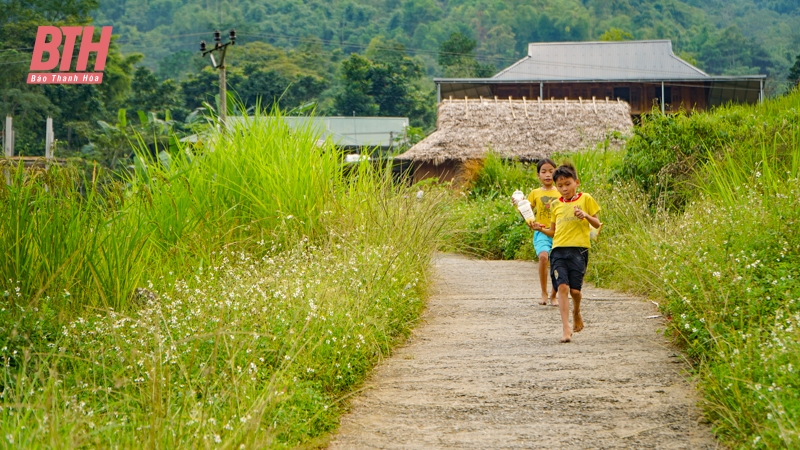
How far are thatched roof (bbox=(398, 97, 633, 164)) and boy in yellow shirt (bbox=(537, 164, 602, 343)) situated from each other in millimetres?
17467

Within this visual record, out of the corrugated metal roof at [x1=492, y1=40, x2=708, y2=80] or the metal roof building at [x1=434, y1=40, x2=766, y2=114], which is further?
the corrugated metal roof at [x1=492, y1=40, x2=708, y2=80]

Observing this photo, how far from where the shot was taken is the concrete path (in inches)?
181

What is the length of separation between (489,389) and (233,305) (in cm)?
165

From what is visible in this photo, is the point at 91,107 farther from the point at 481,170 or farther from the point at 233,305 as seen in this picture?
the point at 233,305

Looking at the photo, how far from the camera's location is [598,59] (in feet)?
169

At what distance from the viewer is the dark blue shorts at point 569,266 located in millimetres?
6688

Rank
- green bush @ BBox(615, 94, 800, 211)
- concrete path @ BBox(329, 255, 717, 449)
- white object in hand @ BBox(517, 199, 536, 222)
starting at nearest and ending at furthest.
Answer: concrete path @ BBox(329, 255, 717, 449) → white object in hand @ BBox(517, 199, 536, 222) → green bush @ BBox(615, 94, 800, 211)

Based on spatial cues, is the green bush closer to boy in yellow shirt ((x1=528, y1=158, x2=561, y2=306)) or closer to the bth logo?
boy in yellow shirt ((x1=528, y1=158, x2=561, y2=306))

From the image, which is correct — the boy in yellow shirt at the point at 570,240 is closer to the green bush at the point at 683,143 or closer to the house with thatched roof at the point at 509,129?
the green bush at the point at 683,143

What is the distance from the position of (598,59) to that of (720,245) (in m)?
46.6

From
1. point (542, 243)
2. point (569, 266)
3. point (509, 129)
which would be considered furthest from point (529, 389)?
point (509, 129)

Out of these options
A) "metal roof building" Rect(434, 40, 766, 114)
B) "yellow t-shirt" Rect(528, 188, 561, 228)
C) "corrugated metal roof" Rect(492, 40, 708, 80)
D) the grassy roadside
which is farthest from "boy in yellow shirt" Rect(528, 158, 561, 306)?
"corrugated metal roof" Rect(492, 40, 708, 80)

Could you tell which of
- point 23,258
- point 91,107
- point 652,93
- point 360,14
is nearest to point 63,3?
point 91,107

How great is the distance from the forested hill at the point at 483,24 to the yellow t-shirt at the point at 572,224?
54.9 m
